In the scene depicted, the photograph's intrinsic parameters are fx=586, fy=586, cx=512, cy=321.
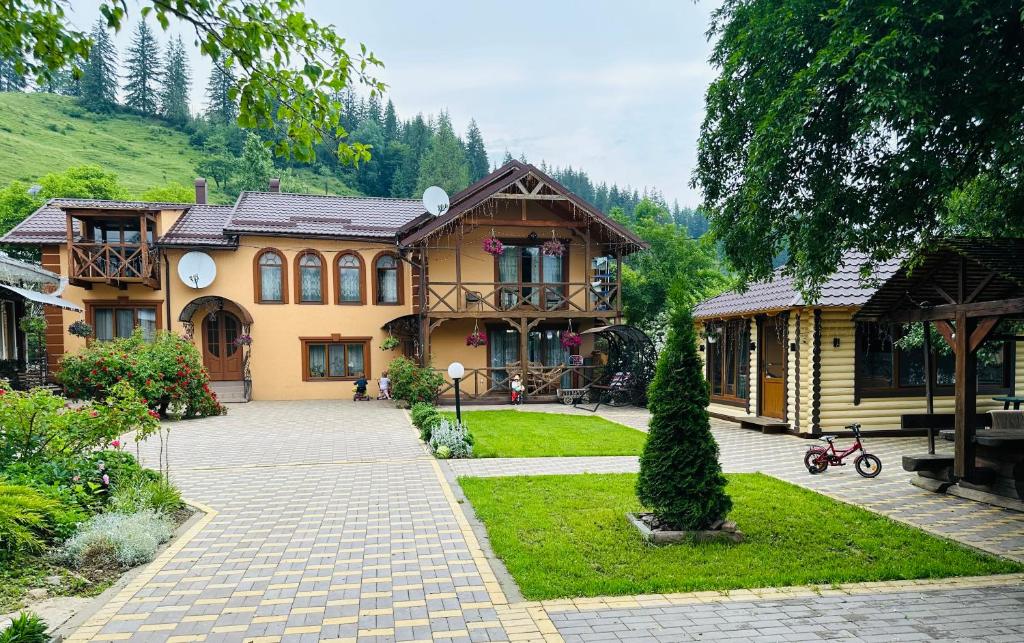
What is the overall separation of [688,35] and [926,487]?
6810mm

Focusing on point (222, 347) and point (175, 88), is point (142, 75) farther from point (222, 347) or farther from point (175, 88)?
point (222, 347)

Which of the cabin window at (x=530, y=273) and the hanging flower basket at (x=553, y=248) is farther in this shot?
the cabin window at (x=530, y=273)

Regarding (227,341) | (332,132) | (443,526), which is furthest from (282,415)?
(332,132)

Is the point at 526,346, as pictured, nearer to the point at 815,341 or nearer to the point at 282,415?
the point at 282,415

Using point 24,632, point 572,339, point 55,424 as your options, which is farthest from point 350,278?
point 24,632

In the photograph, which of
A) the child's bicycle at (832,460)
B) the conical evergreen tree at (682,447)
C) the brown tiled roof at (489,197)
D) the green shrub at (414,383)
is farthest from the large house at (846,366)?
the green shrub at (414,383)

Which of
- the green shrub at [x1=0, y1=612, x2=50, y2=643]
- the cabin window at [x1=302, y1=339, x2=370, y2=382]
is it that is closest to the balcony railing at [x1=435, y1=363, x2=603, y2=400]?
the cabin window at [x1=302, y1=339, x2=370, y2=382]

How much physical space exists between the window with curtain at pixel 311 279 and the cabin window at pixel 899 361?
53.3ft

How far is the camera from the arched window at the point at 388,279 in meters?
21.0

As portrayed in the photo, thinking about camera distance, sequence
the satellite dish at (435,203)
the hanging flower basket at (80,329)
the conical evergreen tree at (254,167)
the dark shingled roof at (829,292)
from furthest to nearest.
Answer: the conical evergreen tree at (254,167) → the satellite dish at (435,203) → the hanging flower basket at (80,329) → the dark shingled roof at (829,292)

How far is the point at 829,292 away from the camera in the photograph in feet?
41.2

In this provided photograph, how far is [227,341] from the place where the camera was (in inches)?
792

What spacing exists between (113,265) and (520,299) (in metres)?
13.1

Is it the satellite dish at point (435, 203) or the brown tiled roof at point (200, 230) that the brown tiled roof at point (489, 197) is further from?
the brown tiled roof at point (200, 230)
